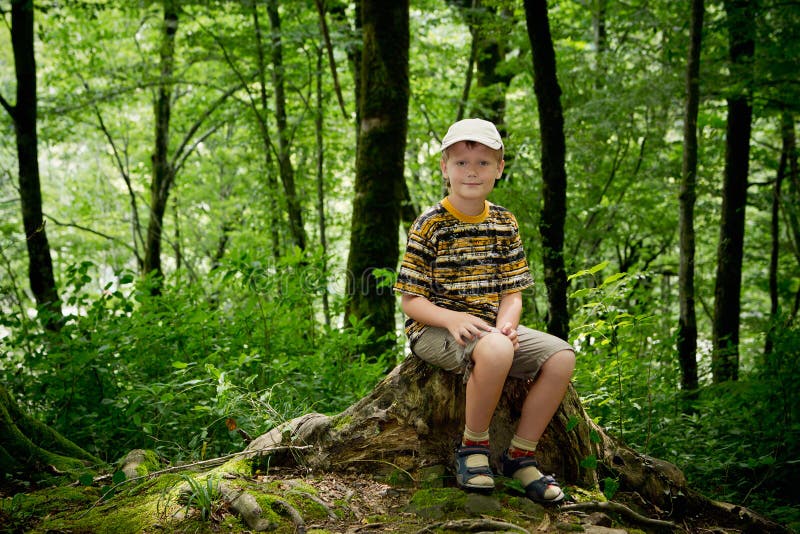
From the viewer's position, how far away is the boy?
2.96 meters

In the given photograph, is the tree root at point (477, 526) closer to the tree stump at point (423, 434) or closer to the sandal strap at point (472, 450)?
the sandal strap at point (472, 450)

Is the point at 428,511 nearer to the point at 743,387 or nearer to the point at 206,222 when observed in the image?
the point at 743,387

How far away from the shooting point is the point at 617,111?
9094mm

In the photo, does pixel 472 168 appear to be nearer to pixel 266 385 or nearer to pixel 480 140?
pixel 480 140

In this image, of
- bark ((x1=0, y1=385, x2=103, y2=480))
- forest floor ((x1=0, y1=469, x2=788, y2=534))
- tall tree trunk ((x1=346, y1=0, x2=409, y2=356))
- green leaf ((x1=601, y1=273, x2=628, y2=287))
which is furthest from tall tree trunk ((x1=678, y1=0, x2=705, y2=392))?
bark ((x1=0, y1=385, x2=103, y2=480))

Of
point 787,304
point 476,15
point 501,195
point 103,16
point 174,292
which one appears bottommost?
point 787,304

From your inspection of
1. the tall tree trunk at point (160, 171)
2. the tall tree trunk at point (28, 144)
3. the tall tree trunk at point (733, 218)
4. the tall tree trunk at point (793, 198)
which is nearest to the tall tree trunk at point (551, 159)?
the tall tree trunk at point (733, 218)

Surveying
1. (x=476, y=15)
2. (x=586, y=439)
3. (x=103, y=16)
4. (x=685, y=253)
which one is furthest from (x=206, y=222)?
(x=586, y=439)

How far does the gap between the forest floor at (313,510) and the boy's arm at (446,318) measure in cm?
80

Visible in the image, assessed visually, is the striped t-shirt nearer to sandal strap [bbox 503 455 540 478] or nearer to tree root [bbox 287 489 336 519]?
sandal strap [bbox 503 455 540 478]

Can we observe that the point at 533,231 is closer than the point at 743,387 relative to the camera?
No

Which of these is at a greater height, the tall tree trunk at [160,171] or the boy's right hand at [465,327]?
the tall tree trunk at [160,171]

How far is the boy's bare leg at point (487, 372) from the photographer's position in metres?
2.87

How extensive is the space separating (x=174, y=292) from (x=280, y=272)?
1.05 meters
